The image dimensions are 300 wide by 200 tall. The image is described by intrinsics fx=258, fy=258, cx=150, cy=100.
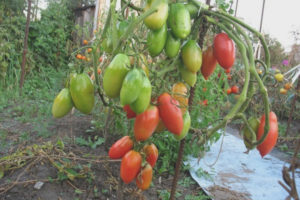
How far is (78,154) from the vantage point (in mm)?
1646

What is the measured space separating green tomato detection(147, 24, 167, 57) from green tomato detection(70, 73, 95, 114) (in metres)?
0.19

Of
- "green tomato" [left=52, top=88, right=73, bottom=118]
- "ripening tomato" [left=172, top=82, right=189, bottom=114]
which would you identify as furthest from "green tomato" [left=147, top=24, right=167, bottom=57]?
"green tomato" [left=52, top=88, right=73, bottom=118]

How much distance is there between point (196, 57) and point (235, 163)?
186 centimetres

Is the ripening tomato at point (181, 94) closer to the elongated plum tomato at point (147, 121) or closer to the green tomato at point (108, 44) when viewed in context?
the elongated plum tomato at point (147, 121)

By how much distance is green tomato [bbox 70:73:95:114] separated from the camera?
0.67 metres

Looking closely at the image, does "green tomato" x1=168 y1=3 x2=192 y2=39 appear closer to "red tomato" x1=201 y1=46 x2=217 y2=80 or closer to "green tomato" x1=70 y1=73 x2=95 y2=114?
"red tomato" x1=201 y1=46 x2=217 y2=80

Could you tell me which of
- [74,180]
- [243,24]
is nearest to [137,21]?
[243,24]

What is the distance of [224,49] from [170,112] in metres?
0.21

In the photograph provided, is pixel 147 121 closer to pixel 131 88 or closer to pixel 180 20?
pixel 131 88

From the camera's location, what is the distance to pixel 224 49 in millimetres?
625

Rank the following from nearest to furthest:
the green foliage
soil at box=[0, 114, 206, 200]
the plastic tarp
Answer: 1. soil at box=[0, 114, 206, 200]
2. the plastic tarp
3. the green foliage

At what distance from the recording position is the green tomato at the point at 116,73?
21.7 inches

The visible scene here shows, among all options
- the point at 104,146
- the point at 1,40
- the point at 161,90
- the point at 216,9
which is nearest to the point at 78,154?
the point at 104,146

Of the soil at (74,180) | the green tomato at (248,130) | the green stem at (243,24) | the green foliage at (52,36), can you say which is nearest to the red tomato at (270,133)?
the green tomato at (248,130)
